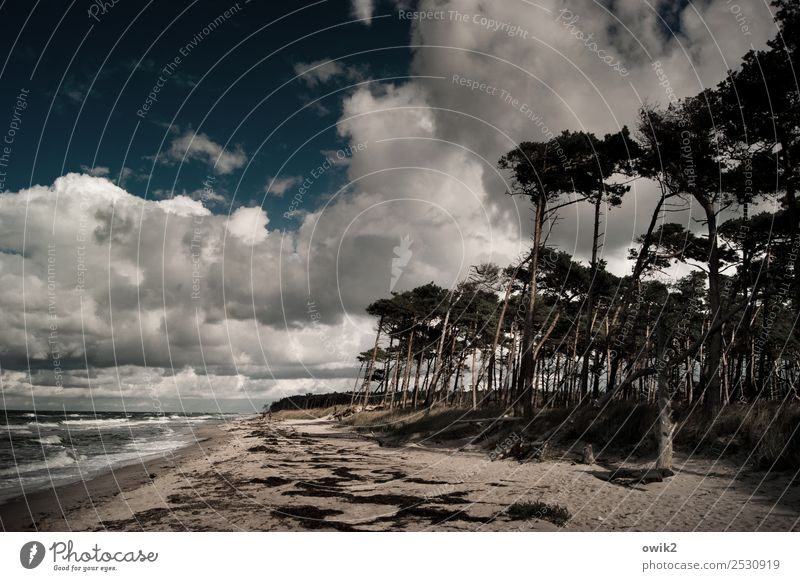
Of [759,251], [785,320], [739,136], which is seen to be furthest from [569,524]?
[785,320]

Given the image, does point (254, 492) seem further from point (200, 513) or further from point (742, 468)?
point (742, 468)

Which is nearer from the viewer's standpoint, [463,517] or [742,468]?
[463,517]

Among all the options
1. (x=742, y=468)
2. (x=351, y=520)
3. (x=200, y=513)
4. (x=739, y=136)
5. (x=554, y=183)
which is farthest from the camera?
(x=554, y=183)

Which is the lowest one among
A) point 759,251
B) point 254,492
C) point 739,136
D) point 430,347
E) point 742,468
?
point 254,492

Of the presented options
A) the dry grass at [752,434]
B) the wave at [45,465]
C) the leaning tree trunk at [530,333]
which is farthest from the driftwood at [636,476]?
the wave at [45,465]

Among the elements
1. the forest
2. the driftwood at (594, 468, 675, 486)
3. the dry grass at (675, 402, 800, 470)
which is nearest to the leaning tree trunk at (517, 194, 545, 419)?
Result: the forest

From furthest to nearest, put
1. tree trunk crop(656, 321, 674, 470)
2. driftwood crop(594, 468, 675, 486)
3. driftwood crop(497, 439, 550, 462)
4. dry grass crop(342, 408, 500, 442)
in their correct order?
1. dry grass crop(342, 408, 500, 442)
2. driftwood crop(497, 439, 550, 462)
3. tree trunk crop(656, 321, 674, 470)
4. driftwood crop(594, 468, 675, 486)

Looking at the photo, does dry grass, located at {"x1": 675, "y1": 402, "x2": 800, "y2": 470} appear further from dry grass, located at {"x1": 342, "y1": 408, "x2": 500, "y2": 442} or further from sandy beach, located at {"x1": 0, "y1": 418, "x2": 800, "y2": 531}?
dry grass, located at {"x1": 342, "y1": 408, "x2": 500, "y2": 442}

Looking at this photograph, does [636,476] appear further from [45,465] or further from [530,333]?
[45,465]

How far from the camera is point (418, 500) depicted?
8.98 metres

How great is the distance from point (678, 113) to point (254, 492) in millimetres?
16152

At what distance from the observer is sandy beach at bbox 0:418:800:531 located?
7250mm

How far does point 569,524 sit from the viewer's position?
708cm

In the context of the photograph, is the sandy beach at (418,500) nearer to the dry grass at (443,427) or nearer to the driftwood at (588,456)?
the driftwood at (588,456)
